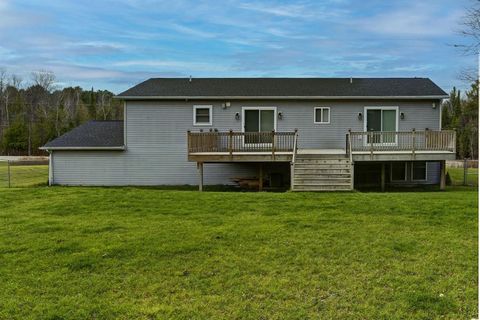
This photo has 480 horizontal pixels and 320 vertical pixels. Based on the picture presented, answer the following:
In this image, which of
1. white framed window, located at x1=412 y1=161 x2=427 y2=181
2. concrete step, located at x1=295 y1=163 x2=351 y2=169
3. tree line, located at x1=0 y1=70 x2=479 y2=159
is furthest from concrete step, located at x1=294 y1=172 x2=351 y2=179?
tree line, located at x1=0 y1=70 x2=479 y2=159

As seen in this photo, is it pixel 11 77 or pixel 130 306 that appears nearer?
pixel 130 306

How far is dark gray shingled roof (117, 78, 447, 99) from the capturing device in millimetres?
17438

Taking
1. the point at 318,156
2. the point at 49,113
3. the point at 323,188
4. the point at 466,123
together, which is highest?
the point at 49,113

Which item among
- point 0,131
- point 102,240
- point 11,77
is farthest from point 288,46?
point 11,77

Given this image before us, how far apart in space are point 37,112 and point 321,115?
156ft

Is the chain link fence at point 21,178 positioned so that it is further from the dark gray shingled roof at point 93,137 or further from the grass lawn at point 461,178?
the grass lawn at point 461,178

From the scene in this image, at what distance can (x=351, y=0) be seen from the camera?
13078 millimetres

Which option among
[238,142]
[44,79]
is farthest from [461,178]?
[44,79]

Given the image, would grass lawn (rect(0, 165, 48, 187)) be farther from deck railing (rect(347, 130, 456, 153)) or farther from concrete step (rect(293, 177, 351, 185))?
deck railing (rect(347, 130, 456, 153))

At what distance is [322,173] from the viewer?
13555 millimetres

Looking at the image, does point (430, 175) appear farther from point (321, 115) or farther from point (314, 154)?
point (314, 154)

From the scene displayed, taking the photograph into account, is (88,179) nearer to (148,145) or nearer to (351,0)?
(148,145)

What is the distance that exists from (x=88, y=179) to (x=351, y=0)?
12285mm

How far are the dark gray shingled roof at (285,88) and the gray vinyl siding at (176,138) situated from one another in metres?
0.37
